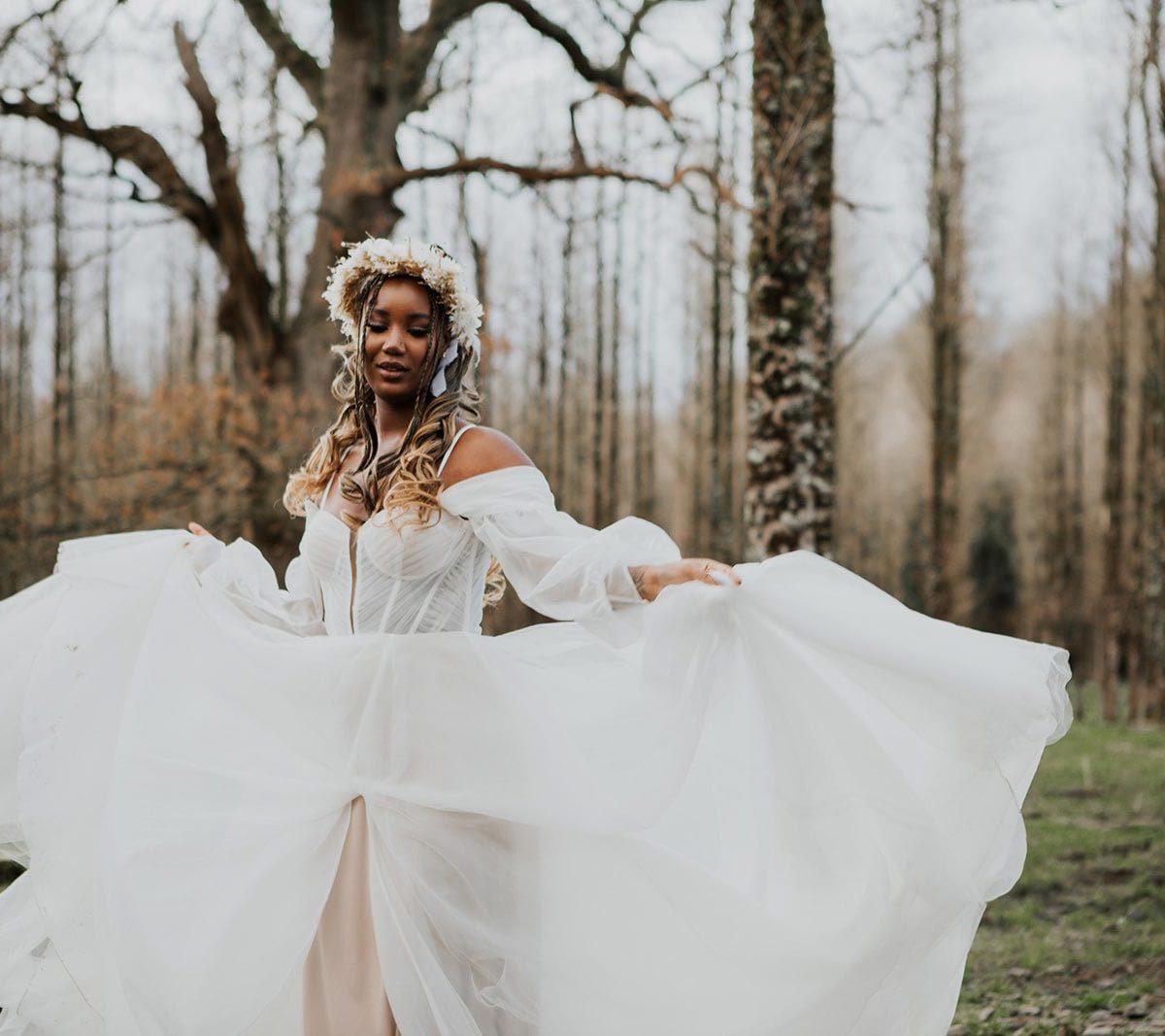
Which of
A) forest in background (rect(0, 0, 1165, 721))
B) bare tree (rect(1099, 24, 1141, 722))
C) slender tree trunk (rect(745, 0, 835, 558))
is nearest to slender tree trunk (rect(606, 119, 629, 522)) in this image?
forest in background (rect(0, 0, 1165, 721))

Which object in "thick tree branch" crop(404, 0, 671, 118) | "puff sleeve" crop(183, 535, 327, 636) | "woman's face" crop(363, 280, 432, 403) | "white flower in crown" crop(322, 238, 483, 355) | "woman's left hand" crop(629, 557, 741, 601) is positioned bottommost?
"puff sleeve" crop(183, 535, 327, 636)

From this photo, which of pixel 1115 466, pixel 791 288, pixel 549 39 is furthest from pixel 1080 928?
pixel 1115 466

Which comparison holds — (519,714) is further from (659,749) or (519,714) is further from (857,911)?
(857,911)

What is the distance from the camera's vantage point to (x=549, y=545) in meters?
3.05

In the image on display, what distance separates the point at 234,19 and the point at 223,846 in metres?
13.4

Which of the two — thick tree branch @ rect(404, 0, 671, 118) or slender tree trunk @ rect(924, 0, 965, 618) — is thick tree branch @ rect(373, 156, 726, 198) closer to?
thick tree branch @ rect(404, 0, 671, 118)

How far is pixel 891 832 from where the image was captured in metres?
2.93

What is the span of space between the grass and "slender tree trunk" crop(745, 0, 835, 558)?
2.27 metres

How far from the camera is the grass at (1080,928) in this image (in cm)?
459

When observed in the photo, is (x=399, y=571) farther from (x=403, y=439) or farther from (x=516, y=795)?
(x=516, y=795)

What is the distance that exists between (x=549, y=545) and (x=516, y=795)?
26.3 inches

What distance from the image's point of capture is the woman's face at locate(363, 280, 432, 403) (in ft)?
10.9

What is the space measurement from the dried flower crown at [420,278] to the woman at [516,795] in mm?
15

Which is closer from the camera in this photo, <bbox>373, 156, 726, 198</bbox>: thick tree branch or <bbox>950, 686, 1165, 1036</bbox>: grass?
<bbox>950, 686, 1165, 1036</bbox>: grass
